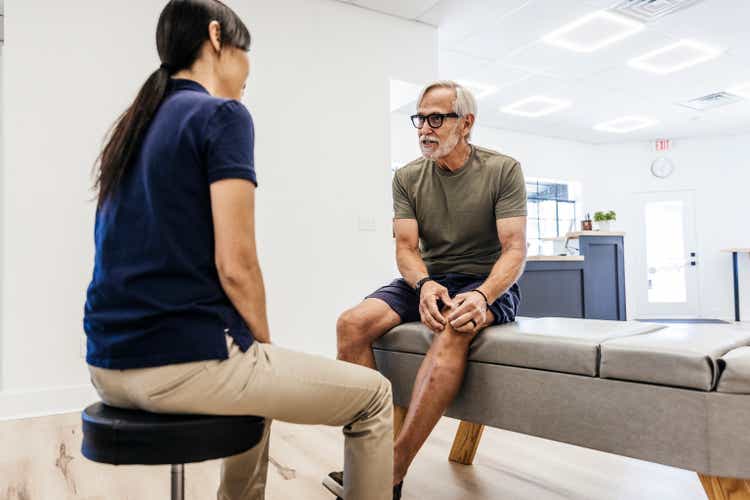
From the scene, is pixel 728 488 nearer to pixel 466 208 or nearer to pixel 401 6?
pixel 466 208

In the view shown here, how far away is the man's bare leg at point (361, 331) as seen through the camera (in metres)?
1.70

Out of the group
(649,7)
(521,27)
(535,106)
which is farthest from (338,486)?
(535,106)

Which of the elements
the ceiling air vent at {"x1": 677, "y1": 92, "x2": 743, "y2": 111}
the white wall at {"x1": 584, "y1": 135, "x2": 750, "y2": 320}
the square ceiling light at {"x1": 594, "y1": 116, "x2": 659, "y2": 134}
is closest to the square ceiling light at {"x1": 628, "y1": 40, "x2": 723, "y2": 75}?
the ceiling air vent at {"x1": 677, "y1": 92, "x2": 743, "y2": 111}

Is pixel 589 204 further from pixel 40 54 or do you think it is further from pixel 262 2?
pixel 40 54

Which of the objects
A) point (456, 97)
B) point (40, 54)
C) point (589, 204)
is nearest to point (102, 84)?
point (40, 54)

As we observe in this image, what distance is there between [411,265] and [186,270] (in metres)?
1.05

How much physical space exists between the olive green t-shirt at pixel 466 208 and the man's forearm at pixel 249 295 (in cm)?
101

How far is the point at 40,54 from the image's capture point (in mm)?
2775

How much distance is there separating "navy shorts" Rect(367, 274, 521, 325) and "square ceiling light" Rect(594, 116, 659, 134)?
6157mm

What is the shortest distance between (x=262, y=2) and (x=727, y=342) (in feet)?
10.6

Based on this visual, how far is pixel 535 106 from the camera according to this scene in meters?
6.41

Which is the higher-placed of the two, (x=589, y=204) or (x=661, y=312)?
(x=589, y=204)

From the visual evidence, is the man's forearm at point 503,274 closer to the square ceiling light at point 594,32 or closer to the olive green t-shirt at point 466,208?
the olive green t-shirt at point 466,208

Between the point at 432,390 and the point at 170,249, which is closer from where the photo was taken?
the point at 170,249
